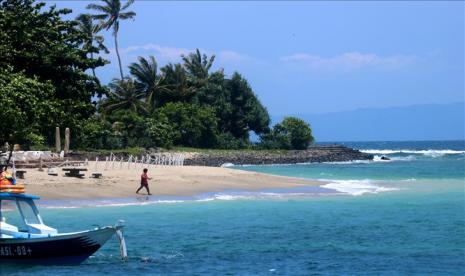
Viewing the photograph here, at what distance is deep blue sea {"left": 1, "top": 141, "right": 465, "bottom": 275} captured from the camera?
20812mm

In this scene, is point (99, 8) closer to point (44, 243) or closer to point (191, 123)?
point (191, 123)

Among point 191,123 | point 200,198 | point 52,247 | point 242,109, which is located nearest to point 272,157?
point 191,123

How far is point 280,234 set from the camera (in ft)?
87.0

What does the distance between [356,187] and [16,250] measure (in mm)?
28933

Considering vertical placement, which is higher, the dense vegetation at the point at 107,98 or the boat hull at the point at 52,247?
the dense vegetation at the point at 107,98

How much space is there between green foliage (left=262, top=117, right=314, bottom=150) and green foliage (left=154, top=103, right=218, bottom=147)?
29.6 ft

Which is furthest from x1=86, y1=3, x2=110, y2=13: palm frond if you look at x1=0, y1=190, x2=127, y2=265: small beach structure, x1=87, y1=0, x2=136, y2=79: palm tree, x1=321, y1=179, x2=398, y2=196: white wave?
x1=0, y1=190, x2=127, y2=265: small beach structure

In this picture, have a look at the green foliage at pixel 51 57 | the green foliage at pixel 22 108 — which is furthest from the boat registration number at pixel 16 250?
the green foliage at pixel 51 57

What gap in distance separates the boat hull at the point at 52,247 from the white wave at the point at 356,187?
74.8ft

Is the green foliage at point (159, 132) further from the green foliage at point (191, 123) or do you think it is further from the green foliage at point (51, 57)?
the green foliage at point (51, 57)

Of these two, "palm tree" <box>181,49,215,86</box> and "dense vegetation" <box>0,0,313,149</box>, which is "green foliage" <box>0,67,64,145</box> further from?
"palm tree" <box>181,49,215,86</box>

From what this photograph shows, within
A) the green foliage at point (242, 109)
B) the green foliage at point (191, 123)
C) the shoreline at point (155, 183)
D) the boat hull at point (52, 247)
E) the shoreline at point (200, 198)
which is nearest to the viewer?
the boat hull at point (52, 247)

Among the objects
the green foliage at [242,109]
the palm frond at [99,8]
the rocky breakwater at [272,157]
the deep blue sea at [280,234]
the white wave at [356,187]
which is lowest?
the deep blue sea at [280,234]

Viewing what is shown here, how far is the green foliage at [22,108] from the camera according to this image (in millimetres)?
34812
